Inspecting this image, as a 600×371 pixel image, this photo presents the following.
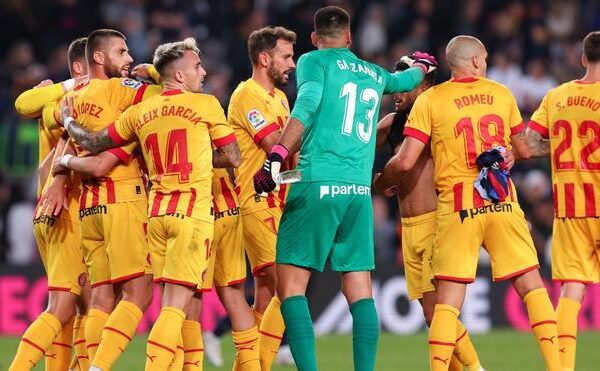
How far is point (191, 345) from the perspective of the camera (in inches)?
355

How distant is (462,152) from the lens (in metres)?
8.78

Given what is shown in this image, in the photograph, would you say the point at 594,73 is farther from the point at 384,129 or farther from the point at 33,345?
the point at 33,345

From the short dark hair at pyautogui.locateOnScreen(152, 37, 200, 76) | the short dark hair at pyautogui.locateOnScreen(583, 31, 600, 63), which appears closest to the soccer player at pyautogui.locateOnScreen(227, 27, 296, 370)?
the short dark hair at pyautogui.locateOnScreen(152, 37, 200, 76)

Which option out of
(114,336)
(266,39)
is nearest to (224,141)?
(266,39)

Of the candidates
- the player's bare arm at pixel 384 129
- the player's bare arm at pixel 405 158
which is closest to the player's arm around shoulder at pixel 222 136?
the player's bare arm at pixel 405 158

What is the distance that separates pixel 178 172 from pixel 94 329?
1361 millimetres

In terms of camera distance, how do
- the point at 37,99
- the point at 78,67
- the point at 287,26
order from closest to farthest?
the point at 37,99 < the point at 78,67 < the point at 287,26

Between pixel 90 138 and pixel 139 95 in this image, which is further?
pixel 139 95

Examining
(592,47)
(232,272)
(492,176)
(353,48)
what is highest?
(353,48)

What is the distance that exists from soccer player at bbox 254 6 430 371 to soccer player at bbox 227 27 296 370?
696 millimetres

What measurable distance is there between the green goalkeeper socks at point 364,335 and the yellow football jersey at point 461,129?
950 mm

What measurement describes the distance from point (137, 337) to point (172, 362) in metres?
6.43

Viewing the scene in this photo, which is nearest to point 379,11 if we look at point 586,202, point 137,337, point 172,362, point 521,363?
point 137,337

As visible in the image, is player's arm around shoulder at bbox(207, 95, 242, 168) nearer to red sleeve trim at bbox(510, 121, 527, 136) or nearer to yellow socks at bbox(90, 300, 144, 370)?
yellow socks at bbox(90, 300, 144, 370)
